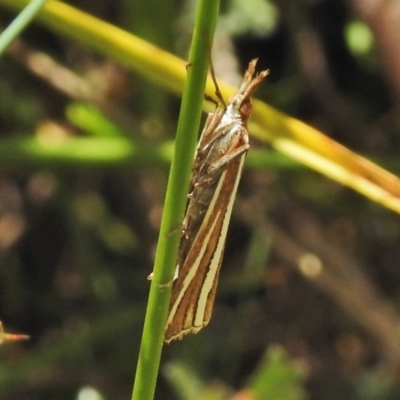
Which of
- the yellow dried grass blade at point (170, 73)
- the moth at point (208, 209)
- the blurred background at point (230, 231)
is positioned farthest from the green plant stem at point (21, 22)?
the blurred background at point (230, 231)

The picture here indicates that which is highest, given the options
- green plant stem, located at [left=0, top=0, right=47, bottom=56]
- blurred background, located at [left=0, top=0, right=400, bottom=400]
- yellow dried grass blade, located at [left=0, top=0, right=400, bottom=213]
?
green plant stem, located at [left=0, top=0, right=47, bottom=56]

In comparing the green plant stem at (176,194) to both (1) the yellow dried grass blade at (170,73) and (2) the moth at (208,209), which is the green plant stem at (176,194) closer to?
(2) the moth at (208,209)

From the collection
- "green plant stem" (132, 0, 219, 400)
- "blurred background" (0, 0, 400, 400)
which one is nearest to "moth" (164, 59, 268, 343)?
"green plant stem" (132, 0, 219, 400)

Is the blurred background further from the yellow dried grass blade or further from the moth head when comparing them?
the moth head

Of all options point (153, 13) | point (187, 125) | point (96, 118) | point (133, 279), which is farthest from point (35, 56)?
point (187, 125)

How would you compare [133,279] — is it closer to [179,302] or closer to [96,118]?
[96,118]
